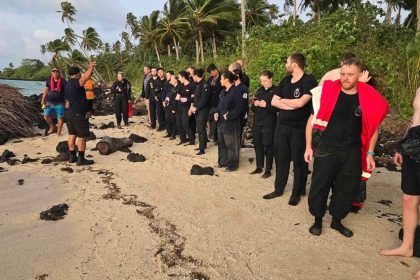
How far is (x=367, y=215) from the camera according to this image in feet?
14.4

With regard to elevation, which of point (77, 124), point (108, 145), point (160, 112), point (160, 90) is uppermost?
point (160, 90)

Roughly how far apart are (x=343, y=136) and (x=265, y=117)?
7.97ft

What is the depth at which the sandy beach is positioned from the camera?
125 inches

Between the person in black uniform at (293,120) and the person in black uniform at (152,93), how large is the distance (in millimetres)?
6561

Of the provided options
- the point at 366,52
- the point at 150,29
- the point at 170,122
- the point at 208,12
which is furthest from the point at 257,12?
the point at 170,122

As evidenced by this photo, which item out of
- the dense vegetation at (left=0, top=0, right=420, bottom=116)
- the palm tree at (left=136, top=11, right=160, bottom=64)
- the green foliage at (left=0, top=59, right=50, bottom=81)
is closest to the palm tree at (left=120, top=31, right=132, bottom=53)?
the dense vegetation at (left=0, top=0, right=420, bottom=116)

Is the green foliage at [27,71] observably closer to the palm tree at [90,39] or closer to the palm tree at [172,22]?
the palm tree at [90,39]

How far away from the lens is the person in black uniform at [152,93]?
1056cm

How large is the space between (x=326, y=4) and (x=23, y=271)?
33.1 metres

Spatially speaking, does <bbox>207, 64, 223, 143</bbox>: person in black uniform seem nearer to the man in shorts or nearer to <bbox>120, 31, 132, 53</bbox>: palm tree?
the man in shorts

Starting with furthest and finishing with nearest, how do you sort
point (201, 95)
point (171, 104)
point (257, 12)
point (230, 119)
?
1. point (257, 12)
2. point (171, 104)
3. point (201, 95)
4. point (230, 119)

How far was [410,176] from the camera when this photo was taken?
9.92ft

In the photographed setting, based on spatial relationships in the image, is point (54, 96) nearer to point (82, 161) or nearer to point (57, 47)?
point (82, 161)

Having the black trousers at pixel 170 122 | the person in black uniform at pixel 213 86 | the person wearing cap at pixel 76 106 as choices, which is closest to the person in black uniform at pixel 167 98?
the black trousers at pixel 170 122
